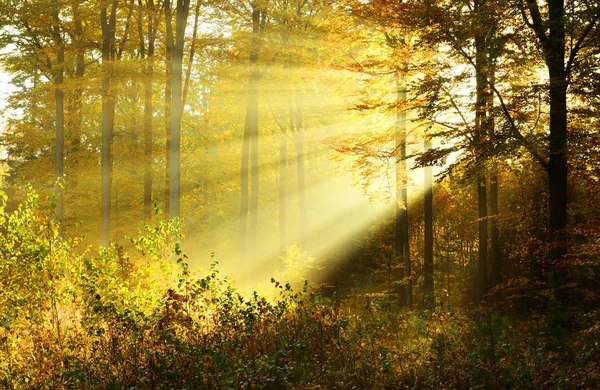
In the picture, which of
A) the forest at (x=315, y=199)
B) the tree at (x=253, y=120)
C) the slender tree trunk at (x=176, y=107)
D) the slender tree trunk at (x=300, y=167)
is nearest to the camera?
the forest at (x=315, y=199)

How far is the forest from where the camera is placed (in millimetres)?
6180

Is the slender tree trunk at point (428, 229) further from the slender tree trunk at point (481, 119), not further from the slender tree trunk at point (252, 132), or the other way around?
the slender tree trunk at point (252, 132)

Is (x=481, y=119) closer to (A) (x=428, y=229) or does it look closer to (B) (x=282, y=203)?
(A) (x=428, y=229)

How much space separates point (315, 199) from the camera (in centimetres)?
2398

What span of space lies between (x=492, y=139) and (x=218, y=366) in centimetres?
623

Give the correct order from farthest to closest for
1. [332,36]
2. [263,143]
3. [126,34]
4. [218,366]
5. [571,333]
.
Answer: [263,143] → [126,34] → [332,36] → [571,333] → [218,366]

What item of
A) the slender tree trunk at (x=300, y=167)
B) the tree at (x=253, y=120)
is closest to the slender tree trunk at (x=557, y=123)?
the tree at (x=253, y=120)

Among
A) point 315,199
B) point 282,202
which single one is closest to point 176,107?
point 282,202

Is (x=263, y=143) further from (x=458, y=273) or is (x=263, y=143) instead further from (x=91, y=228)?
(x=458, y=273)

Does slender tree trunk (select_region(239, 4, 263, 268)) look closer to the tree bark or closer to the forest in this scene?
the forest

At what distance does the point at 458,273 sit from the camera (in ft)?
65.7

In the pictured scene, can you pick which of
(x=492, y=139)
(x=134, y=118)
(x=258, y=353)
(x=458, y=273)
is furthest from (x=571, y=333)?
(x=134, y=118)

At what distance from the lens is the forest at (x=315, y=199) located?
618 centimetres

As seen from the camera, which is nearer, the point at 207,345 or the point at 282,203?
the point at 207,345
